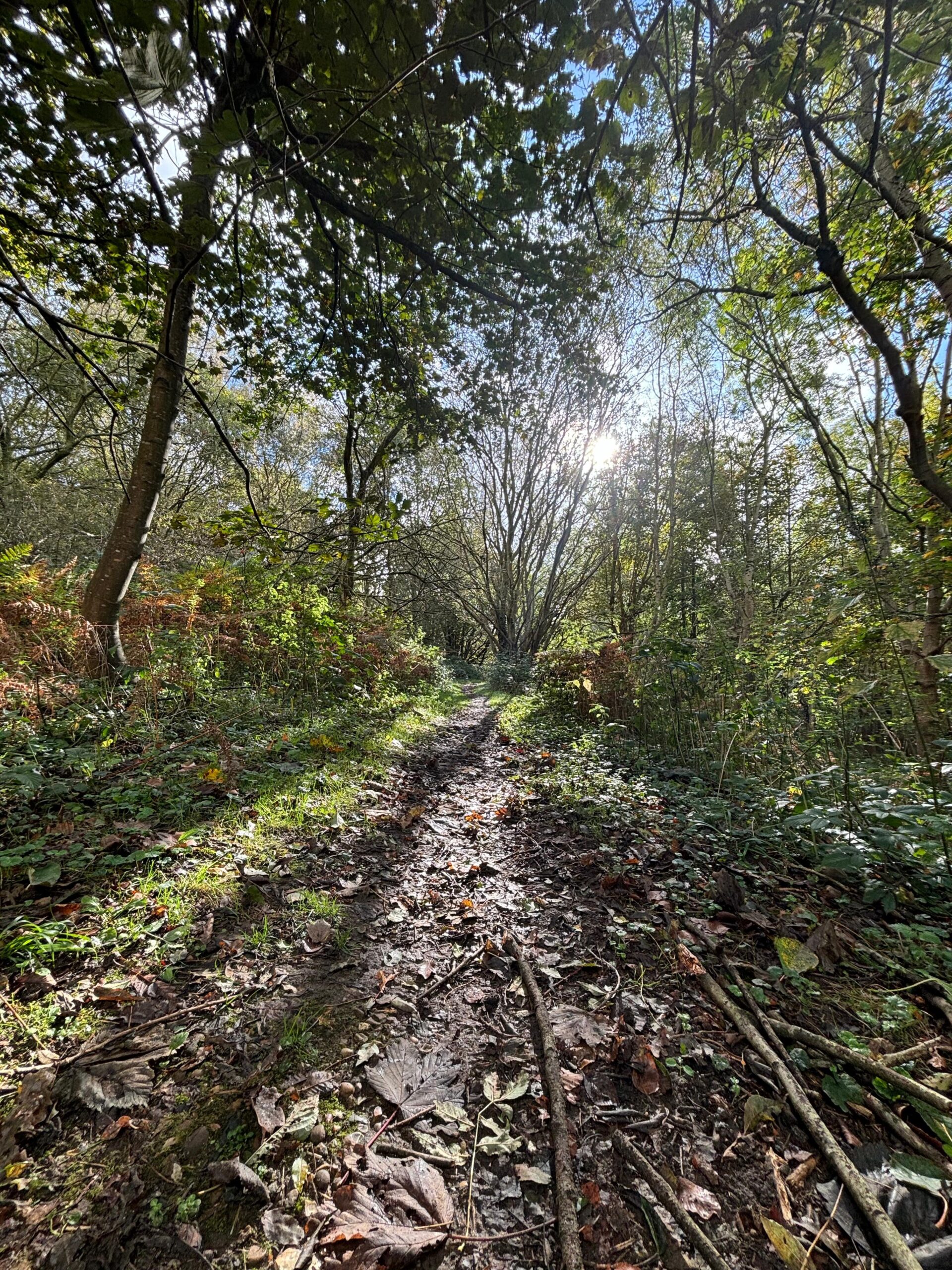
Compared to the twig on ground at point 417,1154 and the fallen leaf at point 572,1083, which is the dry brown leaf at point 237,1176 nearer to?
the twig on ground at point 417,1154

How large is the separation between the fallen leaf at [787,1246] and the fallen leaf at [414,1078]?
0.91m

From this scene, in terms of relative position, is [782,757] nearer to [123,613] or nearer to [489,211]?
[489,211]

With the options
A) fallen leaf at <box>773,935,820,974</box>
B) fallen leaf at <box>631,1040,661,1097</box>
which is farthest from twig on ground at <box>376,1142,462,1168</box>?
fallen leaf at <box>773,935,820,974</box>

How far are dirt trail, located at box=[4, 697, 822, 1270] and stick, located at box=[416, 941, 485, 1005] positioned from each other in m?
0.02

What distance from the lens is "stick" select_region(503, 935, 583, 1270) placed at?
116 cm

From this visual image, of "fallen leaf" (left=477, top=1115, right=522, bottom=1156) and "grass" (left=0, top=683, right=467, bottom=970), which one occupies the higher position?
"grass" (left=0, top=683, right=467, bottom=970)

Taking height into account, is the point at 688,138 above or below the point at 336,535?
above

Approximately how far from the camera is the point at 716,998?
1881 mm

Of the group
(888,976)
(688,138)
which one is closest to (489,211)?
(688,138)

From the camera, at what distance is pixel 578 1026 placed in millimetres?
1825

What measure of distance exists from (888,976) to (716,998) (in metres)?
0.79

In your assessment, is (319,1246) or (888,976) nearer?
(319,1246)

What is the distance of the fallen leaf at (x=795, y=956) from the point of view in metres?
1.98

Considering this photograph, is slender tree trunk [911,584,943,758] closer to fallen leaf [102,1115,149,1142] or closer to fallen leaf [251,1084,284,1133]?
fallen leaf [251,1084,284,1133]
